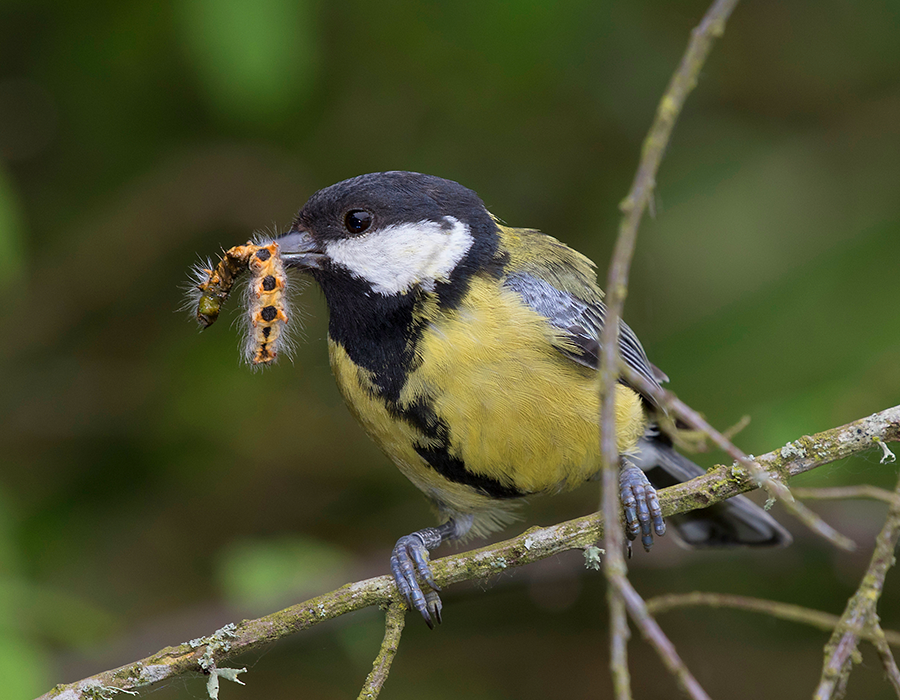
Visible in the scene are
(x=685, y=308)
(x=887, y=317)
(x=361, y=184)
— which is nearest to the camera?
(x=361, y=184)

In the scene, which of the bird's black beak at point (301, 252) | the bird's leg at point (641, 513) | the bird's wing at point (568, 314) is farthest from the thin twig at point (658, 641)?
the bird's black beak at point (301, 252)

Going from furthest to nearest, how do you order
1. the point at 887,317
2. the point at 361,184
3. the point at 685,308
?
the point at 685,308
the point at 887,317
the point at 361,184

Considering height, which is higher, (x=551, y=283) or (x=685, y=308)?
(x=685, y=308)

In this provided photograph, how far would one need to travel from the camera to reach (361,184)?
10.4ft

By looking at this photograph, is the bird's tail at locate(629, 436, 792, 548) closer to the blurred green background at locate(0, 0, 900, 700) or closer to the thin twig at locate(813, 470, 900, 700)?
the blurred green background at locate(0, 0, 900, 700)

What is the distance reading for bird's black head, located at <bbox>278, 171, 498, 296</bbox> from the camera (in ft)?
10.1

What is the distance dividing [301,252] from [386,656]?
1509 mm

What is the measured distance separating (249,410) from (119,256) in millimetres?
1191

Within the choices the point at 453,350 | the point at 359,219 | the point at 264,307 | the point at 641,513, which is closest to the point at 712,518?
the point at 641,513

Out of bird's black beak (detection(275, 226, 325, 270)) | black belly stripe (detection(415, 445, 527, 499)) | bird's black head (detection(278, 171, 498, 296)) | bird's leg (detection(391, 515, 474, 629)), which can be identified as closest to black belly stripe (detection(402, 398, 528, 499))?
black belly stripe (detection(415, 445, 527, 499))

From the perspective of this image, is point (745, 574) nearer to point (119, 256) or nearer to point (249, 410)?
point (249, 410)

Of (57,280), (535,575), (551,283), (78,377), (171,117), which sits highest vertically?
(171,117)

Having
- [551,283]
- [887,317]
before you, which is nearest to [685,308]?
[887,317]

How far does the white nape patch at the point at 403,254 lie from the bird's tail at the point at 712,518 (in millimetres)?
1261
